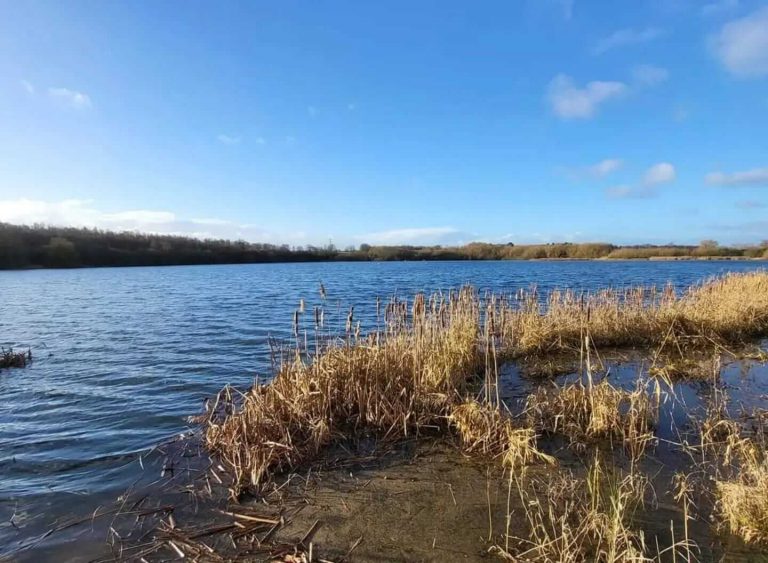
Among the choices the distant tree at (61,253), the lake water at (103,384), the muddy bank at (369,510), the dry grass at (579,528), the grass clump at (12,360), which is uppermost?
the distant tree at (61,253)

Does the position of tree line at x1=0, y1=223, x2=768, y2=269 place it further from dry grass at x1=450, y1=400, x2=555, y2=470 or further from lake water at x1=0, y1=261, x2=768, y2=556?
dry grass at x1=450, y1=400, x2=555, y2=470

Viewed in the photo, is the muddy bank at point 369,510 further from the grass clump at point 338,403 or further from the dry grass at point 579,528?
the grass clump at point 338,403

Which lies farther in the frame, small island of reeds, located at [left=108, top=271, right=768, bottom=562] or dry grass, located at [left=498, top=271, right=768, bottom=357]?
dry grass, located at [left=498, top=271, right=768, bottom=357]

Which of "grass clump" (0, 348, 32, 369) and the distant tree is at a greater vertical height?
the distant tree

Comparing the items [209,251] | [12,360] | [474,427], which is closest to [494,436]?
[474,427]

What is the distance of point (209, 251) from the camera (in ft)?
321

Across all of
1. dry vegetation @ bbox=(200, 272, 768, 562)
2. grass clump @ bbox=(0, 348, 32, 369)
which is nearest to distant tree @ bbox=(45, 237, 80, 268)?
grass clump @ bbox=(0, 348, 32, 369)

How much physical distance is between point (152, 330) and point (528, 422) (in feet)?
54.3

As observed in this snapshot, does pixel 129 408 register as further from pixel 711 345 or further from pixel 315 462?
pixel 711 345

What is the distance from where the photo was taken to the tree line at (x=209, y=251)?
75.2m

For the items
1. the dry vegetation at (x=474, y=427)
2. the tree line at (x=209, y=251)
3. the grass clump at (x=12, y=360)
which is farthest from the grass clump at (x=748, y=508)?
the tree line at (x=209, y=251)

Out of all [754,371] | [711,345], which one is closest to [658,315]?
[711,345]

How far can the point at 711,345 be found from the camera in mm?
12312

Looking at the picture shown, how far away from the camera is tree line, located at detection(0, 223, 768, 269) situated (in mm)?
75250
